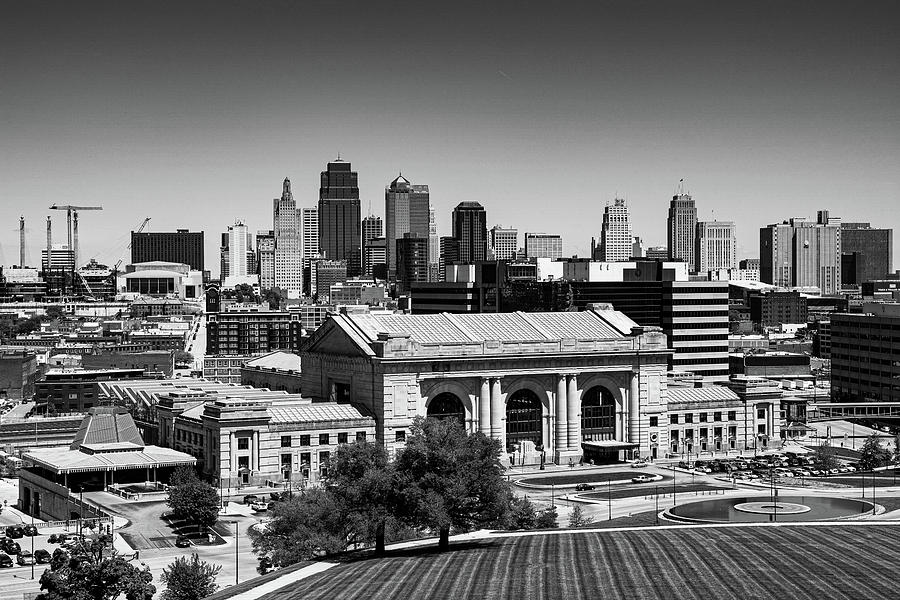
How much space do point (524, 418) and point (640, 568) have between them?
281 ft

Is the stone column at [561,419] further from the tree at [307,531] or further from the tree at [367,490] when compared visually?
the tree at [367,490]

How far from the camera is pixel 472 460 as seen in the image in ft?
308

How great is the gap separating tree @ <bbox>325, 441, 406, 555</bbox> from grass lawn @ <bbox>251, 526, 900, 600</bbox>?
2.56 m

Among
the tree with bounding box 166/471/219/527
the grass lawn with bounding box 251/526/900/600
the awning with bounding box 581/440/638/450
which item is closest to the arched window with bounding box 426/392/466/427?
the awning with bounding box 581/440/638/450

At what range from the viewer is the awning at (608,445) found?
17075 centimetres

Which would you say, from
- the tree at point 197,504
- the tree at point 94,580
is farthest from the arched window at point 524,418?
the tree at point 94,580

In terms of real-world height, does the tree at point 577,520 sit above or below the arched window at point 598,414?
below

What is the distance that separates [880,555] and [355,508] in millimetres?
31911

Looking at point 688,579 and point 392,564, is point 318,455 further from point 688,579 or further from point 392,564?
point 688,579

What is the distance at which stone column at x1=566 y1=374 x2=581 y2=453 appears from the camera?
171375mm

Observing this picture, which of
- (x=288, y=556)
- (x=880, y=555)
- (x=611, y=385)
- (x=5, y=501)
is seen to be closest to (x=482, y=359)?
(x=611, y=385)

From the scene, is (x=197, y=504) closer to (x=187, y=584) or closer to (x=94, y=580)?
(x=187, y=584)

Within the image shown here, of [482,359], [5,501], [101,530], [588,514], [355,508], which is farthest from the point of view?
[482,359]

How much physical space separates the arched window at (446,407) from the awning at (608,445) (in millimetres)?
15172
